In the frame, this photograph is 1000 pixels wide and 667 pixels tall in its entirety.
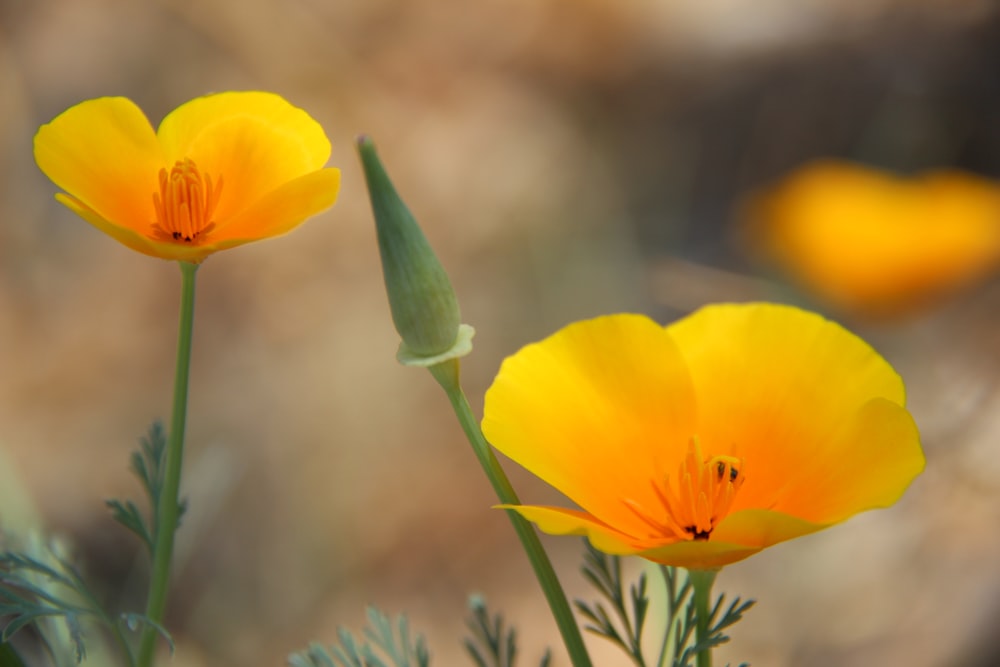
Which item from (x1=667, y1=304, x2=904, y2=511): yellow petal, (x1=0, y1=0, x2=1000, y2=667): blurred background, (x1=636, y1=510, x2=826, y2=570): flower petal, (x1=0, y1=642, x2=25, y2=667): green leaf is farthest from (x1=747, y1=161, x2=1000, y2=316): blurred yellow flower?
(x1=0, y1=642, x2=25, y2=667): green leaf

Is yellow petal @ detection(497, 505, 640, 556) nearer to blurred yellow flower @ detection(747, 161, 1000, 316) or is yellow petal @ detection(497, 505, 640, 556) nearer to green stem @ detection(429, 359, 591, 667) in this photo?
green stem @ detection(429, 359, 591, 667)

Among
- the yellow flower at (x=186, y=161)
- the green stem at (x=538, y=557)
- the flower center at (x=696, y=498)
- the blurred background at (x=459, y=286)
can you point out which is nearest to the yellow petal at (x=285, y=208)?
the yellow flower at (x=186, y=161)

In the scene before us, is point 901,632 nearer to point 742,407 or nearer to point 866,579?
point 866,579

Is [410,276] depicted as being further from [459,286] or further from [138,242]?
[459,286]

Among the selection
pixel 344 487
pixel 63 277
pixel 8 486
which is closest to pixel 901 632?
pixel 344 487

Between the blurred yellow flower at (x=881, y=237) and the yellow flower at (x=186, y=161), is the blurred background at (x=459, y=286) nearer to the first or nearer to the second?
the blurred yellow flower at (x=881, y=237)

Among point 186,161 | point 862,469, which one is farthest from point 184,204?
point 862,469
